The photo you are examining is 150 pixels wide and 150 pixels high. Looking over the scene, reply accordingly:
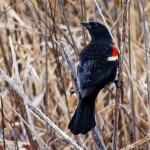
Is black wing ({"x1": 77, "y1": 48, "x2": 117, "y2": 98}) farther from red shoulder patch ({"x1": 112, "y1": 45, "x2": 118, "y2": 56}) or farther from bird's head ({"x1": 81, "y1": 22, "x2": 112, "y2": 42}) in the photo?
bird's head ({"x1": 81, "y1": 22, "x2": 112, "y2": 42})

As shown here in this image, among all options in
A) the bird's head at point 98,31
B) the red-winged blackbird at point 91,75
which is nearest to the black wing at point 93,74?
the red-winged blackbird at point 91,75

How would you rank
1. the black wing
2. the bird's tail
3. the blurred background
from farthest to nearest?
the blurred background < the black wing < the bird's tail

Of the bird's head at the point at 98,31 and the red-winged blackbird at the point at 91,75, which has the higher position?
the bird's head at the point at 98,31

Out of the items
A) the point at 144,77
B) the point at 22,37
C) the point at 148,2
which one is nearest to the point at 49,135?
the point at 144,77

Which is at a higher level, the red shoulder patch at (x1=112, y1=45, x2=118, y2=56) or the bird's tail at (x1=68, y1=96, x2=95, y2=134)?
the red shoulder patch at (x1=112, y1=45, x2=118, y2=56)

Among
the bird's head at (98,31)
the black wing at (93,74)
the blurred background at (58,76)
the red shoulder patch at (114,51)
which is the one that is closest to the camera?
the black wing at (93,74)

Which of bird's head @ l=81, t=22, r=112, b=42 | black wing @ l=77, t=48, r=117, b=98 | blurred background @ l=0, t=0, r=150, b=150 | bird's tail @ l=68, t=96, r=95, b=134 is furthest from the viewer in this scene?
blurred background @ l=0, t=0, r=150, b=150

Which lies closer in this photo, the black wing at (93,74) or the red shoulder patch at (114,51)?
the black wing at (93,74)

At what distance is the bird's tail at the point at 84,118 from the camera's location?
1946mm

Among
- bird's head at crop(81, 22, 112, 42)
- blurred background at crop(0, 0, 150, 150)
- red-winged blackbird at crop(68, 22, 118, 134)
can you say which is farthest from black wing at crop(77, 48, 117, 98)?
blurred background at crop(0, 0, 150, 150)

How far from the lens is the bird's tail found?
6.39 ft

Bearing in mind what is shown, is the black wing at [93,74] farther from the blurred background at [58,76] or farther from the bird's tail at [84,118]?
the blurred background at [58,76]

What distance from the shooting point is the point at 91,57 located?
229 centimetres

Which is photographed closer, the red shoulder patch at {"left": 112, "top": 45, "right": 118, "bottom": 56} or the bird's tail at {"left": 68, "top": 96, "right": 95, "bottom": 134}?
the bird's tail at {"left": 68, "top": 96, "right": 95, "bottom": 134}
